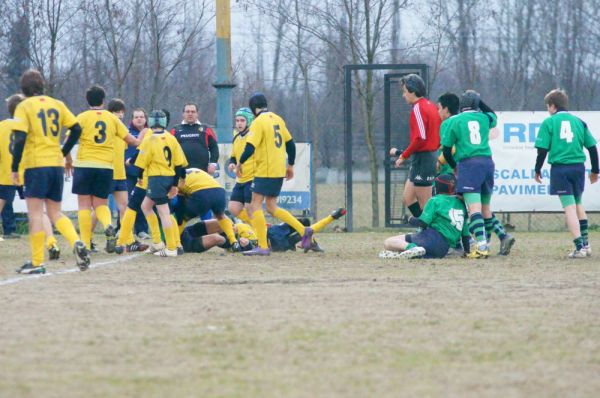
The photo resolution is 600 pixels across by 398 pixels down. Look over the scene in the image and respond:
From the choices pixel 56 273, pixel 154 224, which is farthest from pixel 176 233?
pixel 56 273

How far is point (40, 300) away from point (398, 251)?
478cm

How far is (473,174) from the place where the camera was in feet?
38.7

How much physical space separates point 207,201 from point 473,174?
3.12 m

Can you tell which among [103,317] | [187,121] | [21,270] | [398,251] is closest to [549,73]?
[187,121]

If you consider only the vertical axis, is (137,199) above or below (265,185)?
below

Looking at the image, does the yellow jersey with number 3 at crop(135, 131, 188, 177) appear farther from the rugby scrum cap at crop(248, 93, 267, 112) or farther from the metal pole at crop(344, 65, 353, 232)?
the metal pole at crop(344, 65, 353, 232)

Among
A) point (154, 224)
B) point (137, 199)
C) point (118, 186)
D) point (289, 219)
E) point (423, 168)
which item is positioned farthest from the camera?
point (118, 186)

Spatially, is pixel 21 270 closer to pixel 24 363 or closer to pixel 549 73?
pixel 24 363

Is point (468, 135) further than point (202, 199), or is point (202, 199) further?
point (202, 199)

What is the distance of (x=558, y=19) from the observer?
34.8 meters

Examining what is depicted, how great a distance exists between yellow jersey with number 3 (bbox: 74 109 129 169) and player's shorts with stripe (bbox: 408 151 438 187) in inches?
131

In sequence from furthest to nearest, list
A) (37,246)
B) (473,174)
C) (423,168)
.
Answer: (423,168) → (473,174) → (37,246)

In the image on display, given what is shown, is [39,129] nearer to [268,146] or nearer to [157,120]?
[157,120]

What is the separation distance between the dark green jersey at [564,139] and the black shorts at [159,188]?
403 centimetres
